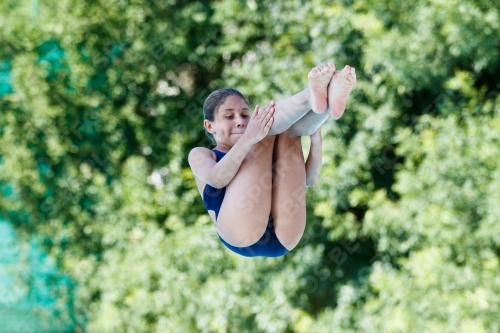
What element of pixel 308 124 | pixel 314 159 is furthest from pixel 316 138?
pixel 308 124

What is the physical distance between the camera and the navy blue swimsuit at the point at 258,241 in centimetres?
257

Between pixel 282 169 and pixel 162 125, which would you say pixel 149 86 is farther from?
pixel 282 169

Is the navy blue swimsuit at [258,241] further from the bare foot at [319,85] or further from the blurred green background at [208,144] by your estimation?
the blurred green background at [208,144]

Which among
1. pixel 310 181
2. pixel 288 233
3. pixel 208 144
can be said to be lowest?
pixel 288 233

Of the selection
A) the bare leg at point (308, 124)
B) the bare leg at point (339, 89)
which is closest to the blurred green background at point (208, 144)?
the bare leg at point (308, 124)

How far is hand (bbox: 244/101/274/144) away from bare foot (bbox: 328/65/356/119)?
18cm

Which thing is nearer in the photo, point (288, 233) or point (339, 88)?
point (339, 88)

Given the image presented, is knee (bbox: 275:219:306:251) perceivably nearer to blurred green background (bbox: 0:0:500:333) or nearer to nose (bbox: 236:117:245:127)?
nose (bbox: 236:117:245:127)

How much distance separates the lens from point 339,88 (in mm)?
2293

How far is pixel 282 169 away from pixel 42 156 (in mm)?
4772

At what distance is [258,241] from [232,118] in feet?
1.36

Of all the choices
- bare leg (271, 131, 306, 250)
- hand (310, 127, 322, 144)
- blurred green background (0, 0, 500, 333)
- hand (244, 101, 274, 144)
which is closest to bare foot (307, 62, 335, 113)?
hand (244, 101, 274, 144)

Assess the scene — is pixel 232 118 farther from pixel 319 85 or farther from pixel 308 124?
pixel 319 85

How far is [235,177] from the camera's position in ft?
8.16
